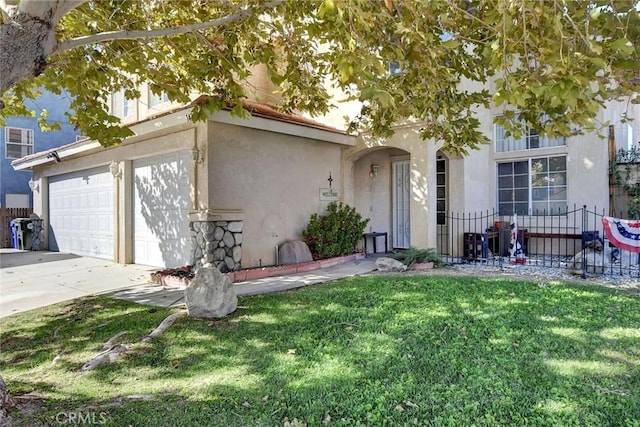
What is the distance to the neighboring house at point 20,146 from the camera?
20766 mm

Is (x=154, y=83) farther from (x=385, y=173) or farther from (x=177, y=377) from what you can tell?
(x=385, y=173)

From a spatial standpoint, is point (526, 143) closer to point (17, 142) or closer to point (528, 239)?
point (528, 239)

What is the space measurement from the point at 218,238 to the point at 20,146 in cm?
1970

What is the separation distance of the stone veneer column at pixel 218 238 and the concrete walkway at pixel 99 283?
0.80 m

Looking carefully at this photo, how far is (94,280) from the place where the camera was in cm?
915

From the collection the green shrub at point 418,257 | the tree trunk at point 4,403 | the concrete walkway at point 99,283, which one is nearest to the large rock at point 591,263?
the green shrub at point 418,257

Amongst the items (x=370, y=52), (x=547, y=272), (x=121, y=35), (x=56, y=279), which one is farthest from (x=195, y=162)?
(x=547, y=272)

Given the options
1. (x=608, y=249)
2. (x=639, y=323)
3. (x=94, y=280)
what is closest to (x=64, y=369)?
(x=94, y=280)

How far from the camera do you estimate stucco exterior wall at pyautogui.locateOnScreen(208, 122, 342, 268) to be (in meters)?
8.88

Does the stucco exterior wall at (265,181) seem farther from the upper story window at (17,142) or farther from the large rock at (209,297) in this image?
the upper story window at (17,142)

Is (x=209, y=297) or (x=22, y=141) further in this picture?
(x=22, y=141)

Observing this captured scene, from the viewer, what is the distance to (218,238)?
8602 mm

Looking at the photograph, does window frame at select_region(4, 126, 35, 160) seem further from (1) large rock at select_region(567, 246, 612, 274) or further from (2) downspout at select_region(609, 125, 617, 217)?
(2) downspout at select_region(609, 125, 617, 217)

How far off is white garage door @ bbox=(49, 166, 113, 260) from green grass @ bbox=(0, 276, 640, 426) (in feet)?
21.8
